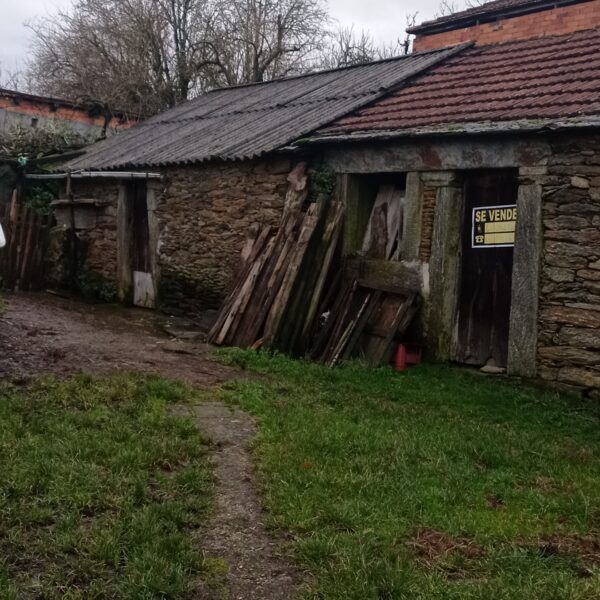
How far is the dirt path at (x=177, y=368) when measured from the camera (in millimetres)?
3418

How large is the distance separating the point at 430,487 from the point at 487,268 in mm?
3923

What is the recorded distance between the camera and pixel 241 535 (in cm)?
369

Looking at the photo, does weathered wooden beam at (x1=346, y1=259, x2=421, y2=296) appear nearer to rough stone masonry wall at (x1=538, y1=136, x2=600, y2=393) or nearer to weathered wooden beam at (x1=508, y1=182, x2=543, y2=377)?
weathered wooden beam at (x1=508, y1=182, x2=543, y2=377)

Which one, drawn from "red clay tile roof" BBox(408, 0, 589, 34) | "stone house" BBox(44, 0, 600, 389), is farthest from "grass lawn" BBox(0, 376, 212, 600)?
"red clay tile roof" BBox(408, 0, 589, 34)

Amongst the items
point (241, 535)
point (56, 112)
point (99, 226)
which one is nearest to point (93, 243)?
point (99, 226)

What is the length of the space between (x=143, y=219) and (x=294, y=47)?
43.4 ft

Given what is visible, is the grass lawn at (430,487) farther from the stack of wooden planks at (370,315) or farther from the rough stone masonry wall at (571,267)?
the stack of wooden planks at (370,315)

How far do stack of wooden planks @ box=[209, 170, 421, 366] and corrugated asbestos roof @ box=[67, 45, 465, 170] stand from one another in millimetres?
1201

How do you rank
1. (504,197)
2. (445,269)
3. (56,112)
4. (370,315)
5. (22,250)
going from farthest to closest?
(56,112)
(22,250)
(370,315)
(445,269)
(504,197)

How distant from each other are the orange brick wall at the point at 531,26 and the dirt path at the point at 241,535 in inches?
373

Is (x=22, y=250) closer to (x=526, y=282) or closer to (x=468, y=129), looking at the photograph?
(x=468, y=129)

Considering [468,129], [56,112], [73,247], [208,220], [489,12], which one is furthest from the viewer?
[56,112]

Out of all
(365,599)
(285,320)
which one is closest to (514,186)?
(285,320)

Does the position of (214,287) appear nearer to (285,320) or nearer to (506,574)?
(285,320)
